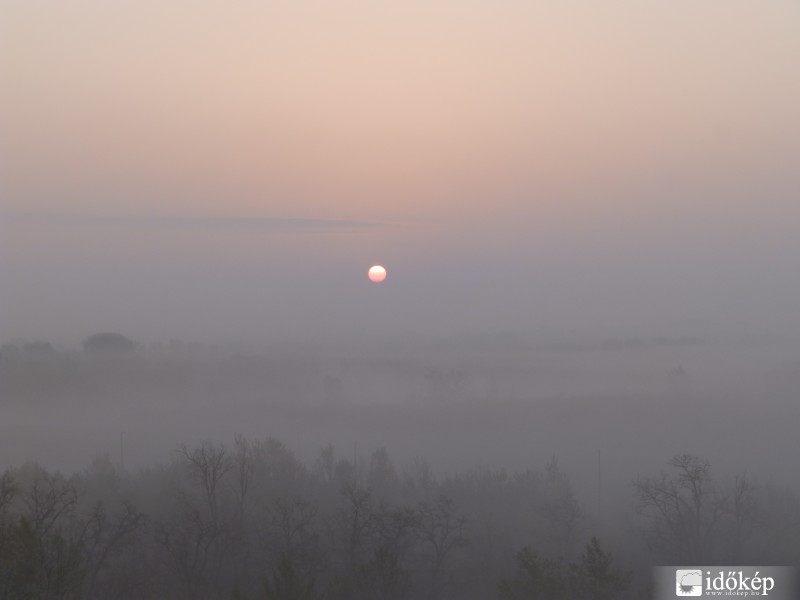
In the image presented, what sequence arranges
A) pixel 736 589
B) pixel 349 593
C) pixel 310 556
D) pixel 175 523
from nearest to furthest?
1. pixel 736 589
2. pixel 349 593
3. pixel 310 556
4. pixel 175 523

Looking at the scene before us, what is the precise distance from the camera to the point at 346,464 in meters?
67.1

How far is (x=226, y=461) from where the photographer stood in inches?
Answer: 2117

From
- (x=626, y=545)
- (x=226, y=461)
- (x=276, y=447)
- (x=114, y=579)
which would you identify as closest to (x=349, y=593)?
(x=114, y=579)

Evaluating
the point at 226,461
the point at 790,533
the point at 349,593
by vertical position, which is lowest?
the point at 349,593

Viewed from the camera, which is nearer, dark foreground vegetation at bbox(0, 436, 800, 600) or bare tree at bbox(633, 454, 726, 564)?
dark foreground vegetation at bbox(0, 436, 800, 600)

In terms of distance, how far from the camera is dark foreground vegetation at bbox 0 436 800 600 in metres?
27.0

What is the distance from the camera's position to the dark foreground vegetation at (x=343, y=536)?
1064 inches

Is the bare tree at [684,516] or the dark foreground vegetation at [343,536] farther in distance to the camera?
the bare tree at [684,516]

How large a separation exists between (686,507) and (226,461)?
27.0m

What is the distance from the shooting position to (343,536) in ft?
121

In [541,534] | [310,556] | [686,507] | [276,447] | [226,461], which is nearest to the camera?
[310,556]

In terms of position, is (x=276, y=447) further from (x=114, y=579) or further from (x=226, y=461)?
(x=114, y=579)

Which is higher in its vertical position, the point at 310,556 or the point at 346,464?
the point at 346,464

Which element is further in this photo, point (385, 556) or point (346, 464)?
point (346, 464)
